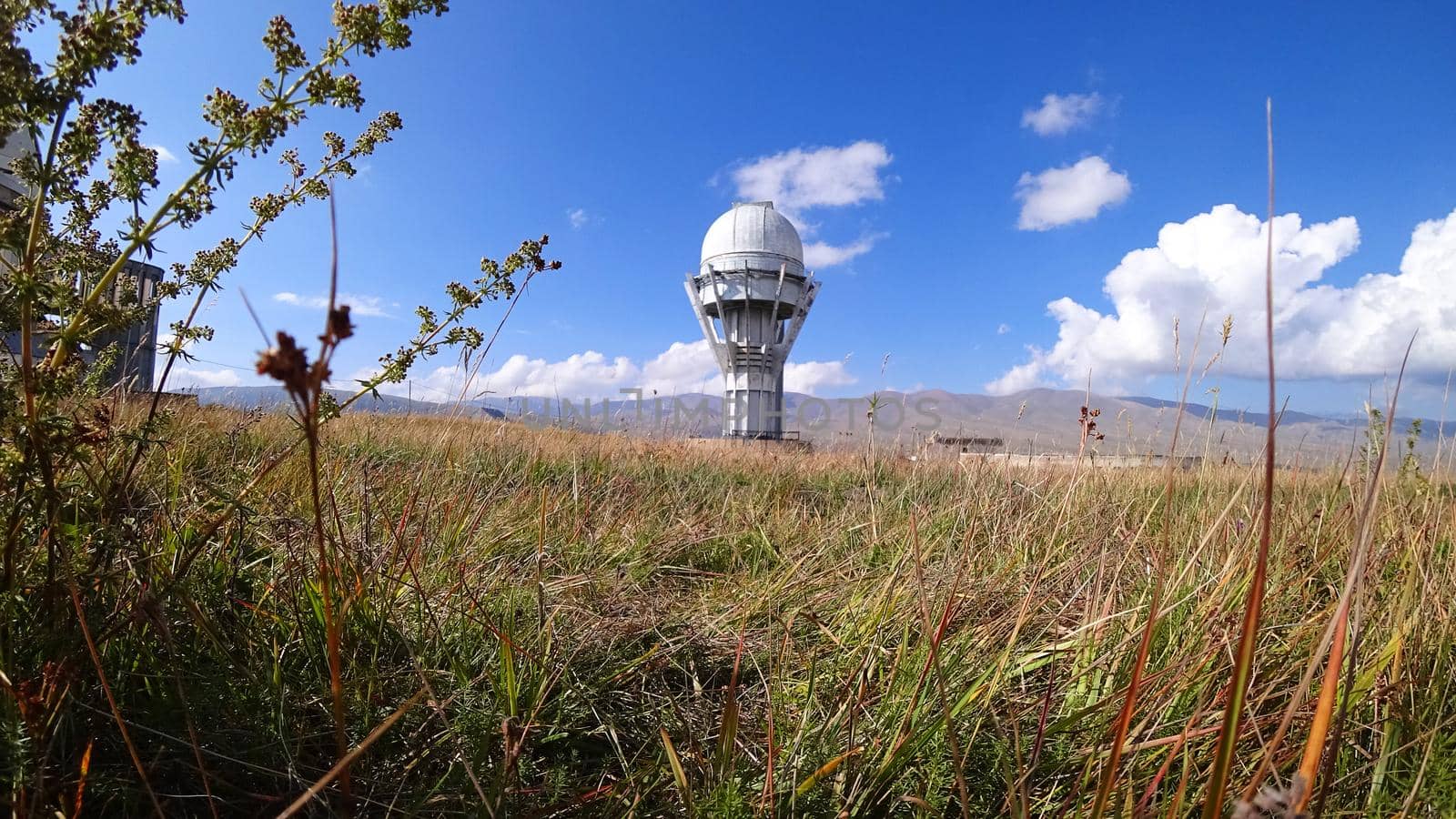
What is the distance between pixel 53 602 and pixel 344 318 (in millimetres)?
1167

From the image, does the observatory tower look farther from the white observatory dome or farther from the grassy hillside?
the grassy hillside

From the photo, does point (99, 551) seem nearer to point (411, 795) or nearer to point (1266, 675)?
point (411, 795)

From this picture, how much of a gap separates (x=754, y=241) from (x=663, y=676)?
24146 millimetres

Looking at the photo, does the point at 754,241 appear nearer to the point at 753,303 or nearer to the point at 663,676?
the point at 753,303

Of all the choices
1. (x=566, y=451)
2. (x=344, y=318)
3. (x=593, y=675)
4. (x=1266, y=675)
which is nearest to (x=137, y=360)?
(x=566, y=451)

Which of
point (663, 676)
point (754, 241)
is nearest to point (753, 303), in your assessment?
point (754, 241)

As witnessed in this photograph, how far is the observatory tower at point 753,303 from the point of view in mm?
24828

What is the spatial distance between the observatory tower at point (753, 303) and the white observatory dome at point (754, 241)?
0.03 metres

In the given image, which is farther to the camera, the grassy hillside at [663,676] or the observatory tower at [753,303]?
the observatory tower at [753,303]

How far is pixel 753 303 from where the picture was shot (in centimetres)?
2548

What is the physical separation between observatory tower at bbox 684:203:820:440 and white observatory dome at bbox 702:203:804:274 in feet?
0.11

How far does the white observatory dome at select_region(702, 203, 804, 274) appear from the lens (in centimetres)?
2469

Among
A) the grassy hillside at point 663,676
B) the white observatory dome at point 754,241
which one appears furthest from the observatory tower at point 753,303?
the grassy hillside at point 663,676

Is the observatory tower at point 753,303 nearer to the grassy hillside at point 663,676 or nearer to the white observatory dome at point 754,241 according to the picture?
the white observatory dome at point 754,241
